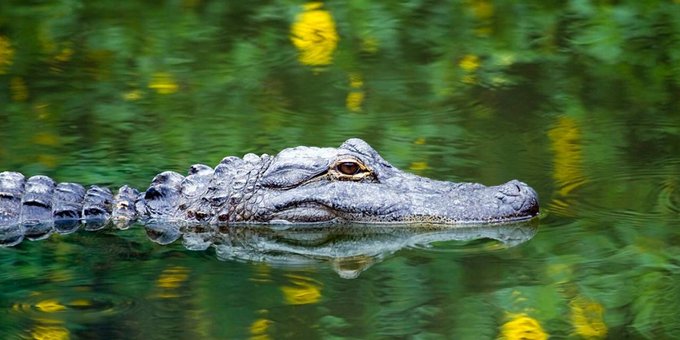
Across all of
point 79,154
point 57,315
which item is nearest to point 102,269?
point 57,315

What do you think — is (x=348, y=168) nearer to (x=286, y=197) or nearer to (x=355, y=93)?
(x=286, y=197)

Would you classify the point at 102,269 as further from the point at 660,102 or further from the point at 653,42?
the point at 653,42

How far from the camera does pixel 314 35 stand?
1324cm

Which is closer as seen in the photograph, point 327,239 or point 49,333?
point 49,333

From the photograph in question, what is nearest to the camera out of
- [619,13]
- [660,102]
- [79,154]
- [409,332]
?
[409,332]

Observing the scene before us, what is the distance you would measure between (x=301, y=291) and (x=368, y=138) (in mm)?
3343

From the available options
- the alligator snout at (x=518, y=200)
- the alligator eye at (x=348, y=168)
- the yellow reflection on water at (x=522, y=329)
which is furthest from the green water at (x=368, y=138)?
the alligator eye at (x=348, y=168)

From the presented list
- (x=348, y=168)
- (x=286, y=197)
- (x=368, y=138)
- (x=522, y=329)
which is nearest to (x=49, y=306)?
(x=286, y=197)

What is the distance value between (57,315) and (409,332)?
1.61m

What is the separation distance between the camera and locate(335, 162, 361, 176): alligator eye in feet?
26.5

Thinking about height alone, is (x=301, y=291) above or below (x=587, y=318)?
below

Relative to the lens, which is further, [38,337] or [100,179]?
Result: [100,179]

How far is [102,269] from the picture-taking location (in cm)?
712

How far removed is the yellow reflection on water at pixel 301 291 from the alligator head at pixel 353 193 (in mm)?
1208
